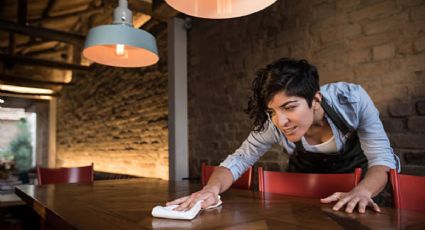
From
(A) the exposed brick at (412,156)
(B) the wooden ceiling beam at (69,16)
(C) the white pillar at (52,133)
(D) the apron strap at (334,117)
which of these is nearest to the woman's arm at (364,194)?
(D) the apron strap at (334,117)

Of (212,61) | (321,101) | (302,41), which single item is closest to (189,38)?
(212,61)

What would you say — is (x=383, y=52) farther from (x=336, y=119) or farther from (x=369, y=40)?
(x=336, y=119)

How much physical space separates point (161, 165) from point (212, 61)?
169 centimetres

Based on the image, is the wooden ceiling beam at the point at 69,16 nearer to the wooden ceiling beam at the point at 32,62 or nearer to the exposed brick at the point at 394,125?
the wooden ceiling beam at the point at 32,62

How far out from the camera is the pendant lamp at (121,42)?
1.82 m

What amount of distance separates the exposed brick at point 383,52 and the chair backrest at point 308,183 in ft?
4.12

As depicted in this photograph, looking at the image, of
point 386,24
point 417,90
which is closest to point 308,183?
point 417,90

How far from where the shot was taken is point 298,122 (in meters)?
1.38

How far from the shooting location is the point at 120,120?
18.7ft

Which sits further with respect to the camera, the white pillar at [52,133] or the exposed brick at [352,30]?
the white pillar at [52,133]

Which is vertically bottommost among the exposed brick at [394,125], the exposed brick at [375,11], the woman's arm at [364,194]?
the woman's arm at [364,194]

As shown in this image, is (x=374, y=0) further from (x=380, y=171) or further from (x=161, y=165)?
(x=161, y=165)

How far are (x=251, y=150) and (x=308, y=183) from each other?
320 mm

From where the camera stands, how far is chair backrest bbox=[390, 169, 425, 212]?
1.20 meters
